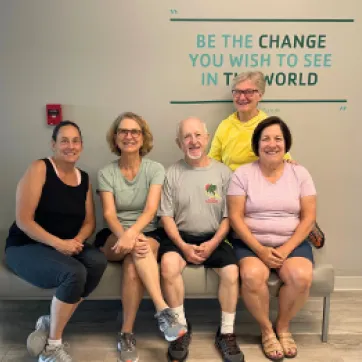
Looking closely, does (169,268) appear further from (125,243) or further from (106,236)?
(106,236)

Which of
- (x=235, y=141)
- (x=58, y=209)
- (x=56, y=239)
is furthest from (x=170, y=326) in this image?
(x=235, y=141)

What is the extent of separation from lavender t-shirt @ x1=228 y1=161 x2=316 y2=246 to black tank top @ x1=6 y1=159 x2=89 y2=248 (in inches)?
33.5

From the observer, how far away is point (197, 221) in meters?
2.36

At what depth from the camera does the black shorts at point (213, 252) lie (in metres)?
2.23

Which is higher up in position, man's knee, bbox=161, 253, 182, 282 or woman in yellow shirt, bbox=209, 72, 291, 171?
woman in yellow shirt, bbox=209, 72, 291, 171

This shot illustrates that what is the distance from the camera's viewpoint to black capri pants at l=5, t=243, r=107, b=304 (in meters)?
2.01

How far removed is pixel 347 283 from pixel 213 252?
1350 millimetres

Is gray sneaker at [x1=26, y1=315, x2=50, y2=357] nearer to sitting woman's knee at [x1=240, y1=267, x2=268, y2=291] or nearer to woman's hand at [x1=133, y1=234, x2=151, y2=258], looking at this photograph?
woman's hand at [x1=133, y1=234, x2=151, y2=258]

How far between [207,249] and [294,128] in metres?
1.14

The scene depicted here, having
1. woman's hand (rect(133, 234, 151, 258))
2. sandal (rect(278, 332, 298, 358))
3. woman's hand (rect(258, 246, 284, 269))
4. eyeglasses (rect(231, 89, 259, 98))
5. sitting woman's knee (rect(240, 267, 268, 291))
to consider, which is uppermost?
eyeglasses (rect(231, 89, 259, 98))

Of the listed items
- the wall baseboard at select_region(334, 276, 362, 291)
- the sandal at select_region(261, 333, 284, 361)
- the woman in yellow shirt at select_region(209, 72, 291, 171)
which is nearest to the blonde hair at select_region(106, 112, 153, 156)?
the woman in yellow shirt at select_region(209, 72, 291, 171)

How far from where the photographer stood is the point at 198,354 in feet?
7.27

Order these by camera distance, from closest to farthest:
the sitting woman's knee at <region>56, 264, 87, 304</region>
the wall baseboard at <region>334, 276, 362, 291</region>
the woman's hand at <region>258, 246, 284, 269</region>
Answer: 1. the sitting woman's knee at <region>56, 264, 87, 304</region>
2. the woman's hand at <region>258, 246, 284, 269</region>
3. the wall baseboard at <region>334, 276, 362, 291</region>

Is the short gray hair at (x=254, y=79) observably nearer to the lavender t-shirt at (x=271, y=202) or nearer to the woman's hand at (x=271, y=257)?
the lavender t-shirt at (x=271, y=202)
